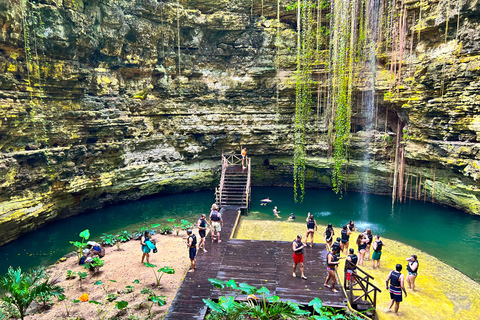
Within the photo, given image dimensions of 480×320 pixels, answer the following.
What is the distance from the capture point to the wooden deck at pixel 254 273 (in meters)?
7.27

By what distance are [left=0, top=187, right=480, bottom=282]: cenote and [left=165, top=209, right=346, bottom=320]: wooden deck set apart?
3.39 metres

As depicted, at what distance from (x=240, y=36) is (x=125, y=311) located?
18.9 m

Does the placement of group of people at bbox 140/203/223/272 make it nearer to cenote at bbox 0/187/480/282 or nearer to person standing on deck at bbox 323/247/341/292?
person standing on deck at bbox 323/247/341/292

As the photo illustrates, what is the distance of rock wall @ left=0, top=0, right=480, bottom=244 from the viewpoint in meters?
13.5

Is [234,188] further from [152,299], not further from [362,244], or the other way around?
[152,299]

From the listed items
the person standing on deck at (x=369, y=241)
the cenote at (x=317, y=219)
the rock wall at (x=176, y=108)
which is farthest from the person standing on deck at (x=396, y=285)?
the rock wall at (x=176, y=108)

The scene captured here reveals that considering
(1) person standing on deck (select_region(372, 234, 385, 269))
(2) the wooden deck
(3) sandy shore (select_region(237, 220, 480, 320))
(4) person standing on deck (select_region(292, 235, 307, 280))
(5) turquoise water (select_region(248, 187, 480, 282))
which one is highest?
(4) person standing on deck (select_region(292, 235, 307, 280))

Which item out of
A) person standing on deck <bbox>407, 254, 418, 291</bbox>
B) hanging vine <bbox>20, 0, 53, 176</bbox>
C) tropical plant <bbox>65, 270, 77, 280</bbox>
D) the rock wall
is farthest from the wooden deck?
hanging vine <bbox>20, 0, 53, 176</bbox>

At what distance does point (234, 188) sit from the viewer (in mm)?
16906

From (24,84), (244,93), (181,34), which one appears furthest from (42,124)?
(244,93)

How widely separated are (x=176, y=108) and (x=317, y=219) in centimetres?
1217

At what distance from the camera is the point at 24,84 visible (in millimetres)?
A: 13531

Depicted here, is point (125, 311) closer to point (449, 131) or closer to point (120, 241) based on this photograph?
point (120, 241)

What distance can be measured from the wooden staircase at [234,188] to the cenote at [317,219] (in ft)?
3.43
